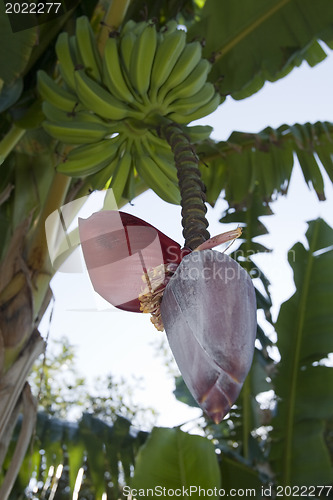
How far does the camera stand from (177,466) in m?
1.18

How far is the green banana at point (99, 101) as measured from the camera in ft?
2.83

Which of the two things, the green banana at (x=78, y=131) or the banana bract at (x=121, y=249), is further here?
the green banana at (x=78, y=131)

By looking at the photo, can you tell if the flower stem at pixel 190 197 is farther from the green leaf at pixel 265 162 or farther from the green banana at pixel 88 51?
the green leaf at pixel 265 162

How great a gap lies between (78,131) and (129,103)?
0.36 ft

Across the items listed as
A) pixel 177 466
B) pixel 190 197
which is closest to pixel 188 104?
pixel 190 197

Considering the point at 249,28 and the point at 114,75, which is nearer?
the point at 114,75

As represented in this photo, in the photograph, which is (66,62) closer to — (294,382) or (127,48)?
(127,48)

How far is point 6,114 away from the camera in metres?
1.17

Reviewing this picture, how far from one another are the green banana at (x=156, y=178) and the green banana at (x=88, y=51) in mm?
191

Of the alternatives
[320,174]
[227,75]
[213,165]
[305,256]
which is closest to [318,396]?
[305,256]

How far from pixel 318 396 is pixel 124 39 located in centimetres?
118

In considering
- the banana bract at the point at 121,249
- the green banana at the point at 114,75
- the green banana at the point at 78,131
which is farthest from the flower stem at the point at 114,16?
the banana bract at the point at 121,249

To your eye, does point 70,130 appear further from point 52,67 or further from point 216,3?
point 216,3

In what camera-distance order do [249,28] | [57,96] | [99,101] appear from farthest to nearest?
[249,28] → [57,96] → [99,101]
